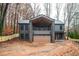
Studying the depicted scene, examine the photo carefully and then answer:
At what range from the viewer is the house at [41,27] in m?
2.31

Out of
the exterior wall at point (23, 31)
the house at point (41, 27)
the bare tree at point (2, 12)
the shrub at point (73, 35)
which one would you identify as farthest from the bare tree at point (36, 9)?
the shrub at point (73, 35)

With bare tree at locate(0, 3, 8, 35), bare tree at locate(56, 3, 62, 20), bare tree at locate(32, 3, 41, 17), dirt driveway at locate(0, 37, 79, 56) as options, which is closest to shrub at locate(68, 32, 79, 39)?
dirt driveway at locate(0, 37, 79, 56)

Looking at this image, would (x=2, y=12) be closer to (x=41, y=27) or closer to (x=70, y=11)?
(x=41, y=27)

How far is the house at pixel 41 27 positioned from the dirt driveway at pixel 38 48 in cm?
6

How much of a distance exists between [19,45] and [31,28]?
0.72 ft

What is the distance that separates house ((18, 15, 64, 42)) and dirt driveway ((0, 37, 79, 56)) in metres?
0.06

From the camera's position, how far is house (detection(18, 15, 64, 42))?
7.58 ft

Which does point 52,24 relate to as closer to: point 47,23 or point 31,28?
point 47,23

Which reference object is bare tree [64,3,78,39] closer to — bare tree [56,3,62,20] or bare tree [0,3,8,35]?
bare tree [56,3,62,20]

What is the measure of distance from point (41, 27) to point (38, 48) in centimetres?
22

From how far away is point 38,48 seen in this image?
2.31 m

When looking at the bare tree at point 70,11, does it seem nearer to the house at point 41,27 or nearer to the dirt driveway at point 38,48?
the house at point 41,27

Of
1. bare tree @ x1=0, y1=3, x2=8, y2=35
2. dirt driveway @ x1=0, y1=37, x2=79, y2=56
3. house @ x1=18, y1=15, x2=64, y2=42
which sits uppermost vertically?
bare tree @ x1=0, y1=3, x2=8, y2=35

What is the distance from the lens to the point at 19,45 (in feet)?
7.62
